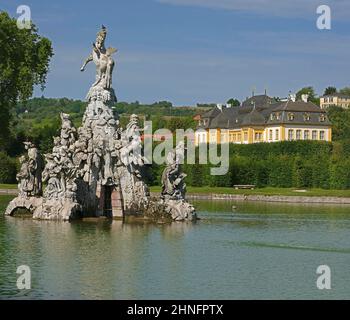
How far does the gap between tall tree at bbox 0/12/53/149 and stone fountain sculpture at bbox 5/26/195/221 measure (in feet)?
73.7

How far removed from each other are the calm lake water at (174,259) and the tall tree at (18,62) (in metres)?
23.1

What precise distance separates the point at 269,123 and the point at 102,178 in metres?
83.4

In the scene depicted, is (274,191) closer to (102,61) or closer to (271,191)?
(271,191)

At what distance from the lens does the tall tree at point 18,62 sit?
62.6 metres

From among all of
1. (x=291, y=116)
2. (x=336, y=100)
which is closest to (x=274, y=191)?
(x=291, y=116)

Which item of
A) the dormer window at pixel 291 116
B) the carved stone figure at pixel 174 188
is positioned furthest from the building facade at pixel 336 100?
the carved stone figure at pixel 174 188

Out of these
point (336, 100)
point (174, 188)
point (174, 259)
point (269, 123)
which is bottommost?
point (174, 259)

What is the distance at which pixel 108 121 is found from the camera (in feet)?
136

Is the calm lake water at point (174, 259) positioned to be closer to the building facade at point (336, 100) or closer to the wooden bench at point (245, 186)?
the wooden bench at point (245, 186)

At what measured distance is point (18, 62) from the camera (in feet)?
209

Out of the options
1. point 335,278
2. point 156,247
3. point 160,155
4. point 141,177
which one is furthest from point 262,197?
point 335,278
